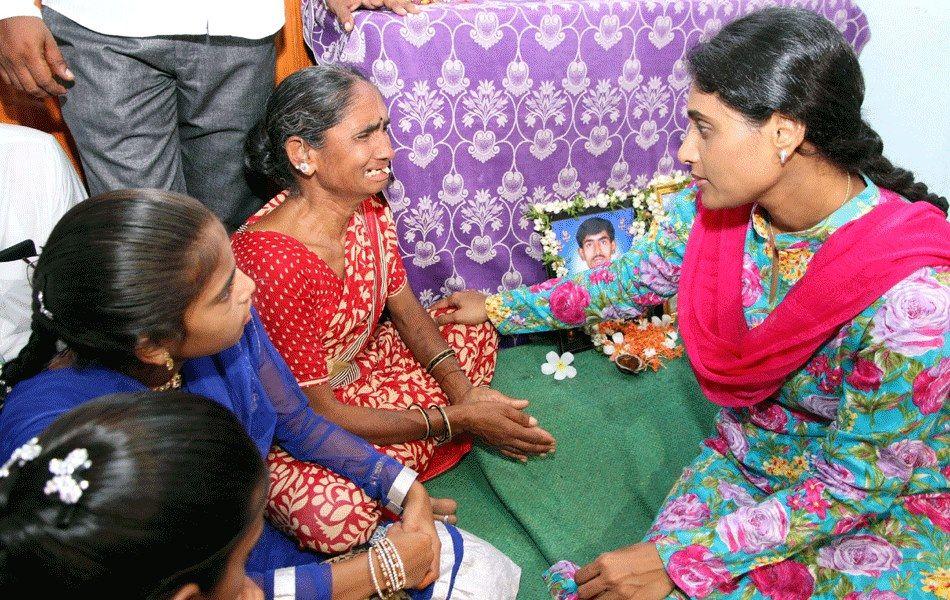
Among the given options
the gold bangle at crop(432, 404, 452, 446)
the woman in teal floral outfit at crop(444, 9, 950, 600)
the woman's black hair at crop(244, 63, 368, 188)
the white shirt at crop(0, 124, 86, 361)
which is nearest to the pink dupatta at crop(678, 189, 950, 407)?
the woman in teal floral outfit at crop(444, 9, 950, 600)

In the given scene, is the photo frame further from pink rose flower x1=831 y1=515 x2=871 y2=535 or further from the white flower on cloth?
pink rose flower x1=831 y1=515 x2=871 y2=535

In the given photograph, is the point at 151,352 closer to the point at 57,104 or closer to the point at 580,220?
the point at 57,104

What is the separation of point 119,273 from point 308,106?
2.78 feet

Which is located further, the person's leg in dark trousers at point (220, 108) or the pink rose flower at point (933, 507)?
the person's leg in dark trousers at point (220, 108)

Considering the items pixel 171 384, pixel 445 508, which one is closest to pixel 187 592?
pixel 171 384

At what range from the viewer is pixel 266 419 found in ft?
5.90

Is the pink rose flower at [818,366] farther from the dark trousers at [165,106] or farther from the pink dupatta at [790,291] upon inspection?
the dark trousers at [165,106]

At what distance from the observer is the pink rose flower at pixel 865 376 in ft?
4.92

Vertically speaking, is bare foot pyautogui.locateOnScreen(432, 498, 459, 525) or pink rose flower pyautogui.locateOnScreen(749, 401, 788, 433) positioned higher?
pink rose flower pyautogui.locateOnScreen(749, 401, 788, 433)

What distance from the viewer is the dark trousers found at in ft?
6.79

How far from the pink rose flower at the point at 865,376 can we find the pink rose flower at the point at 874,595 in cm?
44

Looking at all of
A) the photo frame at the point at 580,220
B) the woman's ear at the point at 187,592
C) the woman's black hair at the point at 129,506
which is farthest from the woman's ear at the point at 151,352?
the photo frame at the point at 580,220

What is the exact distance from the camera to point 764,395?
1773 mm

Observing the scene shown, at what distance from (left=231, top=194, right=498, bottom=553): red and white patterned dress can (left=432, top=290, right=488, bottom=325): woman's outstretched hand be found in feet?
0.09
